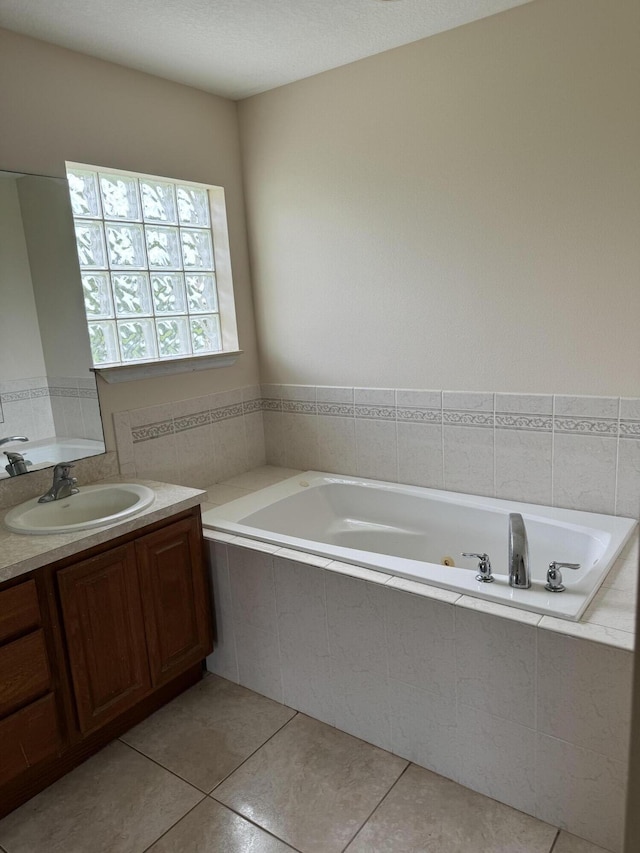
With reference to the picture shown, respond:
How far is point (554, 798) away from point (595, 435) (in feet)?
4.12

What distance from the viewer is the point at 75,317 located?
241 cm

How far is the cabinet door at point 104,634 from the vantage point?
6.35 ft

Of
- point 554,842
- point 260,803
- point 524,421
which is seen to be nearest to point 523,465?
point 524,421

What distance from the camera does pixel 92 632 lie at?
1992 millimetres

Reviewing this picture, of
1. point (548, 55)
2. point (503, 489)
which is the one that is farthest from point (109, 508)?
point (548, 55)

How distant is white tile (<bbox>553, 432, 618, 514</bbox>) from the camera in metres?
2.31

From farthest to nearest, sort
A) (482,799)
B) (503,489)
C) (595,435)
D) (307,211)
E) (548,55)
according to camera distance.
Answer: (307,211), (503,489), (595,435), (548,55), (482,799)

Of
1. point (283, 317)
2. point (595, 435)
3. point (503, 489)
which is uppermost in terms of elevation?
point (283, 317)

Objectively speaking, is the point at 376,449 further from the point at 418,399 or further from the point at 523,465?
the point at 523,465

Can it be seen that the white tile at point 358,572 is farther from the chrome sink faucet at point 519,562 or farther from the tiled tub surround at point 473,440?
the tiled tub surround at point 473,440

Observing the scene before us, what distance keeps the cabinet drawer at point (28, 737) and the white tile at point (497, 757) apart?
1272mm

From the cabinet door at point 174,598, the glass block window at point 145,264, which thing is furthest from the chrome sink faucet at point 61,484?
the glass block window at point 145,264

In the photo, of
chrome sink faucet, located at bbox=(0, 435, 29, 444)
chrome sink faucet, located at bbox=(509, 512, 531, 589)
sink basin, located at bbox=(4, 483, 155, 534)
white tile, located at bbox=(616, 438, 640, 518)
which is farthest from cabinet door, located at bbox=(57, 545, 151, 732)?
white tile, located at bbox=(616, 438, 640, 518)

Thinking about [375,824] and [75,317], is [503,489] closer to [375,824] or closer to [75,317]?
[375,824]
